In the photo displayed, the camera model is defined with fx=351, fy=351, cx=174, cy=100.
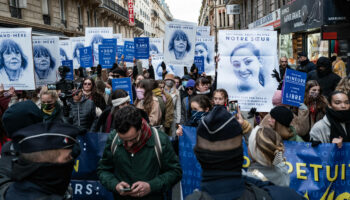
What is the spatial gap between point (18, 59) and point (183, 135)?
13.2ft

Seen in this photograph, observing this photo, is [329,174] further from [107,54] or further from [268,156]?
[107,54]

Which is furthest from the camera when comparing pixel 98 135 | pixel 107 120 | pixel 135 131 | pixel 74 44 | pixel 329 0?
pixel 74 44

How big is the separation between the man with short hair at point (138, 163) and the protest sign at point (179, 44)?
5417mm

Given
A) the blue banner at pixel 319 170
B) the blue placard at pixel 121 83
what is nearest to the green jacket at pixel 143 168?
the blue banner at pixel 319 170

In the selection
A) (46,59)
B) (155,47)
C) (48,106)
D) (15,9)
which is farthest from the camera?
(15,9)

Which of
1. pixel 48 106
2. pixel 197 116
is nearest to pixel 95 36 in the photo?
pixel 48 106

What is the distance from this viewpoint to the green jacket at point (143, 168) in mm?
2785

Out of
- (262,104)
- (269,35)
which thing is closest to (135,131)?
(262,104)

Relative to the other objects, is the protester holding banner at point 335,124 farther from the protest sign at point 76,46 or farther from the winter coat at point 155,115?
the protest sign at point 76,46

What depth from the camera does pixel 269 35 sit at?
16.4ft

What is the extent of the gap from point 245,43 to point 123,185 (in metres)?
3.10

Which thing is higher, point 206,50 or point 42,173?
point 206,50

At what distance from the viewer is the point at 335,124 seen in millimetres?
3756

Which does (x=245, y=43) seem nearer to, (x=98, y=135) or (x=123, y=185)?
(x=98, y=135)
